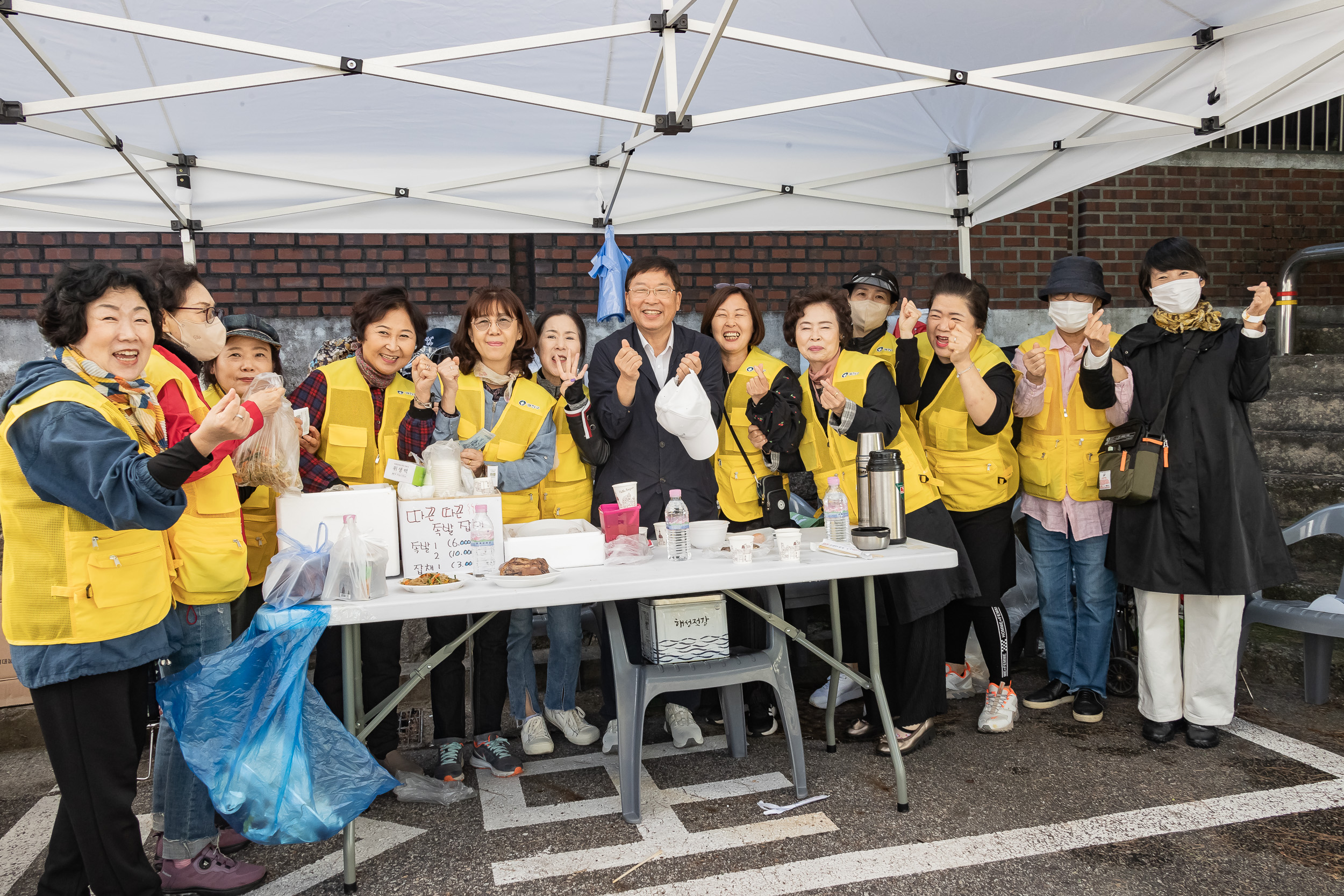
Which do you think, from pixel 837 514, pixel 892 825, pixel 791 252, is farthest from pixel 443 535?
pixel 791 252

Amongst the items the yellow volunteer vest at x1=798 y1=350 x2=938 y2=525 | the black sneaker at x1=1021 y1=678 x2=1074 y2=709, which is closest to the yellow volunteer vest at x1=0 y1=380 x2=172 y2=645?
the yellow volunteer vest at x1=798 y1=350 x2=938 y2=525

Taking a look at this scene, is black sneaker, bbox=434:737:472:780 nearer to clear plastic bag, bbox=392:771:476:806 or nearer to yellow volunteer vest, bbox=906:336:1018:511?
clear plastic bag, bbox=392:771:476:806

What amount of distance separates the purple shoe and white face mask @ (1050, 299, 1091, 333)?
11.6 ft

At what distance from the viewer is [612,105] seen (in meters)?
4.24

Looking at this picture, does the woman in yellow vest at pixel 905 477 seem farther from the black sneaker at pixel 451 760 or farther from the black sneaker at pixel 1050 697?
the black sneaker at pixel 451 760

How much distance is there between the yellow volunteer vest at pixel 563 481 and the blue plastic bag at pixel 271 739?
4.18ft

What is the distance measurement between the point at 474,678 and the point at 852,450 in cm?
178

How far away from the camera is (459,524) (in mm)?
2850

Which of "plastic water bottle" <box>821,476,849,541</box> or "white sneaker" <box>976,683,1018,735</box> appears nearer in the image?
"plastic water bottle" <box>821,476,849,541</box>

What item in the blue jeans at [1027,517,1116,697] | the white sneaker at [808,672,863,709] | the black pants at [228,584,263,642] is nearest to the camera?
the black pants at [228,584,263,642]

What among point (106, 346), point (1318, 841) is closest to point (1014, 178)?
point (1318, 841)

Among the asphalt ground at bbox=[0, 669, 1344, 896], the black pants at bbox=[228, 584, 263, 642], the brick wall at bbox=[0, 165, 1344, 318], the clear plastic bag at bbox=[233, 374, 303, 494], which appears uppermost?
the brick wall at bbox=[0, 165, 1344, 318]

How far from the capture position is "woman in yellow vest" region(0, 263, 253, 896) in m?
2.14

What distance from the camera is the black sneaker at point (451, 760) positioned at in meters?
3.37
